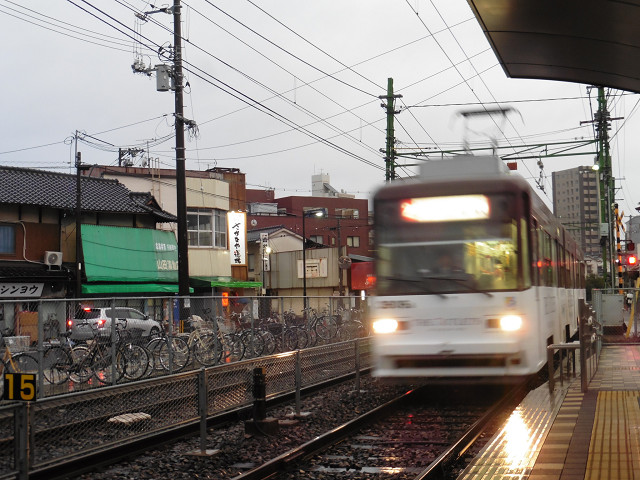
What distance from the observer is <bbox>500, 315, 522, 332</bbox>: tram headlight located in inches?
438

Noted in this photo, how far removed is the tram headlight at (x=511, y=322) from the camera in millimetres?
11117

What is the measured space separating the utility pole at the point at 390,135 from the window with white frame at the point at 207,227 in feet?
58.5

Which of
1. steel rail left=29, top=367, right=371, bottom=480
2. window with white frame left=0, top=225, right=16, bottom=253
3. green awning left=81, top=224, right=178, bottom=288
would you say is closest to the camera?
steel rail left=29, top=367, right=371, bottom=480

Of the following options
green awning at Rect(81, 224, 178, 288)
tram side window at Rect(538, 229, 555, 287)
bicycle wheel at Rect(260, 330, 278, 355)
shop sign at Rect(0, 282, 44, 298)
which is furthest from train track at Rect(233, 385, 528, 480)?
green awning at Rect(81, 224, 178, 288)

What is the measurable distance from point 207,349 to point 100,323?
413 cm

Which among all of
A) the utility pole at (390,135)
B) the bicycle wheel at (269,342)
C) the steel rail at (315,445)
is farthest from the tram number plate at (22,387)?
the utility pole at (390,135)

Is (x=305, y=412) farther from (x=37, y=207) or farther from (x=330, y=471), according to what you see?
(x=37, y=207)

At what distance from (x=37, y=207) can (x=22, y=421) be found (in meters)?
28.2

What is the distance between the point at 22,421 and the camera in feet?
22.6

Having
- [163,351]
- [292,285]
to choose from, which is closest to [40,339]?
[163,351]

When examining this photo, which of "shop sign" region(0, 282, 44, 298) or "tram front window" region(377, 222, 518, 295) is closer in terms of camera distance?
"tram front window" region(377, 222, 518, 295)

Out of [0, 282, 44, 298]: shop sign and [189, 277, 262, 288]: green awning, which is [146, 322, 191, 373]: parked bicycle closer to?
[0, 282, 44, 298]: shop sign

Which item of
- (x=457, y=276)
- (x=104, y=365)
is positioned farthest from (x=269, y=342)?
(x=457, y=276)

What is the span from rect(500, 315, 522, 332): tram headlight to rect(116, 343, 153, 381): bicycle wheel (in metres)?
7.94
